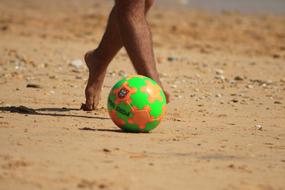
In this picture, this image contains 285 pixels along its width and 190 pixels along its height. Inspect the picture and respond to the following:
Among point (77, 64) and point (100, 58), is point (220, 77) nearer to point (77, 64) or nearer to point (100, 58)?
point (77, 64)

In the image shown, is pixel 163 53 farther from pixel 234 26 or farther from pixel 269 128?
pixel 269 128

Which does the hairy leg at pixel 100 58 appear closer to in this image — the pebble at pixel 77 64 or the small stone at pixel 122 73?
the small stone at pixel 122 73

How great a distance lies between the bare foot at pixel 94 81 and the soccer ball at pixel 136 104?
41.0 inches

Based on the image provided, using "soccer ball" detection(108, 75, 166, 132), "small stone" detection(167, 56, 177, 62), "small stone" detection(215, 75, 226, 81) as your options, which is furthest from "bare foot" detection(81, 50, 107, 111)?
"small stone" detection(167, 56, 177, 62)

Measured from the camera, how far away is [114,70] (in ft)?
31.4

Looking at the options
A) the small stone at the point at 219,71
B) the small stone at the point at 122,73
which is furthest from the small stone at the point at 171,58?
the small stone at the point at 122,73

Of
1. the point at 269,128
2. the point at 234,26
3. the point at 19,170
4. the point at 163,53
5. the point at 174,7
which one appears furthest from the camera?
the point at 174,7

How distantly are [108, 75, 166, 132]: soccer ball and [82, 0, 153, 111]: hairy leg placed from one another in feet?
3.33

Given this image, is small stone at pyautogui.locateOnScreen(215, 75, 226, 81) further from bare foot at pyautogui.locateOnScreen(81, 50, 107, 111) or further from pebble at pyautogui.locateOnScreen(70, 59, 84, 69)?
bare foot at pyautogui.locateOnScreen(81, 50, 107, 111)

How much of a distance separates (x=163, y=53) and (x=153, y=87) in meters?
6.04

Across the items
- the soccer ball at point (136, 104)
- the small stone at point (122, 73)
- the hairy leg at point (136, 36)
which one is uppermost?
the hairy leg at point (136, 36)

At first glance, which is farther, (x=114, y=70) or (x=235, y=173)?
(x=114, y=70)

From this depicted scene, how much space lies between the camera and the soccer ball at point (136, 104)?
5508 mm

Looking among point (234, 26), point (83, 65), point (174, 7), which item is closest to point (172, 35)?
point (234, 26)
